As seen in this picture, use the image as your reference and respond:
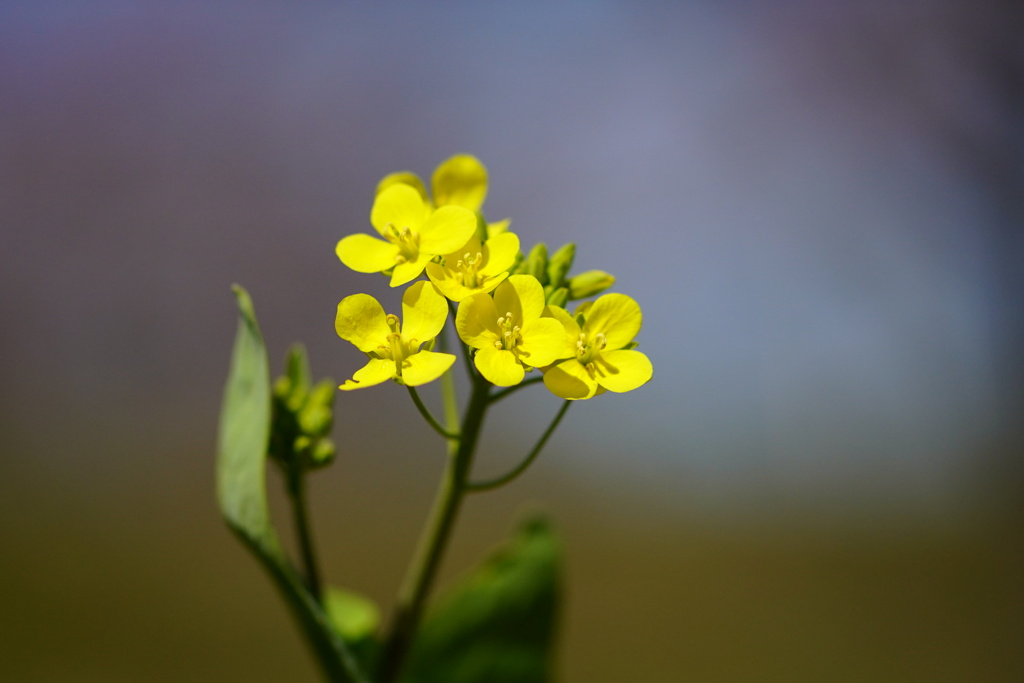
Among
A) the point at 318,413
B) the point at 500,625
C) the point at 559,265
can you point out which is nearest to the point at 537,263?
the point at 559,265

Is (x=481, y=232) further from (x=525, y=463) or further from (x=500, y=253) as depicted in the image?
(x=525, y=463)

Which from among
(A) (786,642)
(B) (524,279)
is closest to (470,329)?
(B) (524,279)

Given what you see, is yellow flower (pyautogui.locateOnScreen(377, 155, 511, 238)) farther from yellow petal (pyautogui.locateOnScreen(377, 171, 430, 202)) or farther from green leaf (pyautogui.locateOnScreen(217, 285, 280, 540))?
green leaf (pyautogui.locateOnScreen(217, 285, 280, 540))

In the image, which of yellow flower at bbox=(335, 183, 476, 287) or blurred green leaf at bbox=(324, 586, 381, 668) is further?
blurred green leaf at bbox=(324, 586, 381, 668)

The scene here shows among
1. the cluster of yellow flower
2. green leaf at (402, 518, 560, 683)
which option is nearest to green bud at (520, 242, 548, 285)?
the cluster of yellow flower

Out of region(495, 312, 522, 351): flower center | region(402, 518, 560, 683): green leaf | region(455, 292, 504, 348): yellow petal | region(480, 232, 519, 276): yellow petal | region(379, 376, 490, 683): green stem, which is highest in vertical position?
region(480, 232, 519, 276): yellow petal

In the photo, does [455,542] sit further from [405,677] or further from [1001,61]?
[1001,61]
